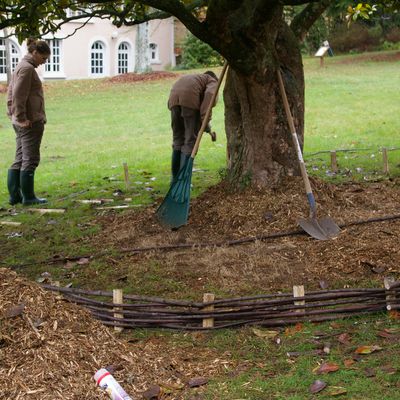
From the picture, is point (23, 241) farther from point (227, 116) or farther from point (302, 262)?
point (302, 262)

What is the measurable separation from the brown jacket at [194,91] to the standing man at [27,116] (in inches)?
69.4

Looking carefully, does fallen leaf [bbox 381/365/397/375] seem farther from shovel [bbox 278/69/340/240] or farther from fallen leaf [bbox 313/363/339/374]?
shovel [bbox 278/69/340/240]

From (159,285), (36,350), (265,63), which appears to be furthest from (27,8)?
(36,350)

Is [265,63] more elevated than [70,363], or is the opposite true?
[265,63]

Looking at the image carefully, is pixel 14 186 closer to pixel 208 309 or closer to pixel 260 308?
pixel 208 309

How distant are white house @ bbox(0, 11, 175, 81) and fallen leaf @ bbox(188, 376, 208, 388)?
1281 inches

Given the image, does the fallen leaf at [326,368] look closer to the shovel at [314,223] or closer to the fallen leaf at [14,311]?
the fallen leaf at [14,311]

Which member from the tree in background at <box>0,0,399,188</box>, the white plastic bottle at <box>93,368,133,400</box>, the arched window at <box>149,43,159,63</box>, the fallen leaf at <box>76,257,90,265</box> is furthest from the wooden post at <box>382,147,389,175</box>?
the arched window at <box>149,43,159,63</box>

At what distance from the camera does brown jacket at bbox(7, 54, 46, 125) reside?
10344 millimetres

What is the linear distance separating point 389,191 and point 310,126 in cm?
942

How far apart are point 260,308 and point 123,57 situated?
3573 centimetres

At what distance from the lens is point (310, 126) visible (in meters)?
18.5

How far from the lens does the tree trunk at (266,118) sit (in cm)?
843

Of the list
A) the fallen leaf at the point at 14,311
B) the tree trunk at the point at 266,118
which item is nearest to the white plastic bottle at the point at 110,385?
the fallen leaf at the point at 14,311
